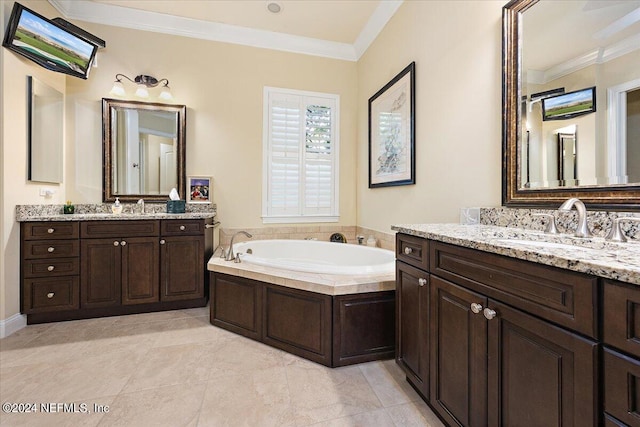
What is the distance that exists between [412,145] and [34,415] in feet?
9.77

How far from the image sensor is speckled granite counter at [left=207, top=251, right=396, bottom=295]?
1867mm

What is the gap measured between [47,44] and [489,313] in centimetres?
385

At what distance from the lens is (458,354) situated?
1.21m

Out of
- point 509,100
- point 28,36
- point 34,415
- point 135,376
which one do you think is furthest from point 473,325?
point 28,36

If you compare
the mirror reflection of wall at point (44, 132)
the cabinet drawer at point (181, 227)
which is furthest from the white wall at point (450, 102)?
the mirror reflection of wall at point (44, 132)

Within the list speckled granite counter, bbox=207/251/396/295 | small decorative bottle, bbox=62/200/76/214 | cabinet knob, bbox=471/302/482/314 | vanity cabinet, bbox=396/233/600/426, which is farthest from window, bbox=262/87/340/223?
cabinet knob, bbox=471/302/482/314

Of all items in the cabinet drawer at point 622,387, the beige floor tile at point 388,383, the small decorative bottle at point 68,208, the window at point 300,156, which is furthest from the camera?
the window at point 300,156

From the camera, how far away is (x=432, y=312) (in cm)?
138

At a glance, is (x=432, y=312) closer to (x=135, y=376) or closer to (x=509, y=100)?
(x=509, y=100)

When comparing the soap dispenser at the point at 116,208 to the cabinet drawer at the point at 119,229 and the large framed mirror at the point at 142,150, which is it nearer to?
the large framed mirror at the point at 142,150

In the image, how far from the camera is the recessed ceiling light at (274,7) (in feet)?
9.57

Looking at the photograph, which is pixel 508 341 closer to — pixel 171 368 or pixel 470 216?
pixel 470 216

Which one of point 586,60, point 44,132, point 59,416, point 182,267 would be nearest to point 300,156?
point 182,267

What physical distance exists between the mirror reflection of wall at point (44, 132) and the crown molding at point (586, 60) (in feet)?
12.5
